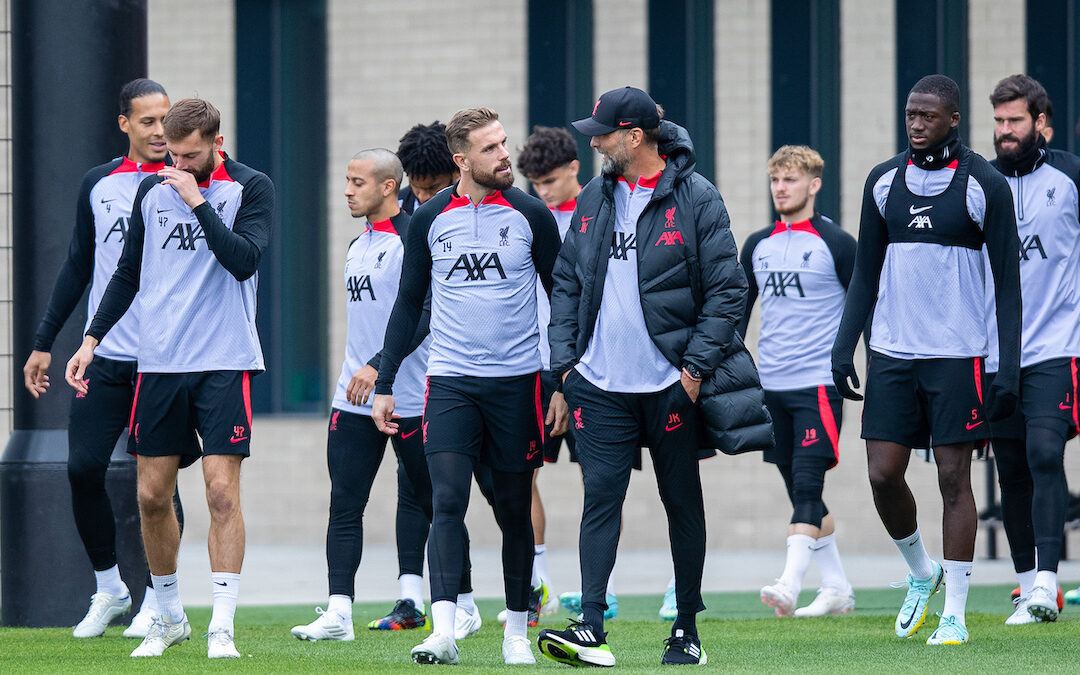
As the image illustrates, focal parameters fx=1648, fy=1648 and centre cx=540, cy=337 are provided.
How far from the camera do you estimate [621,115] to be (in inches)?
256

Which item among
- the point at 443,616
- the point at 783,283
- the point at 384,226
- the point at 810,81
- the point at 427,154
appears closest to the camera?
the point at 443,616

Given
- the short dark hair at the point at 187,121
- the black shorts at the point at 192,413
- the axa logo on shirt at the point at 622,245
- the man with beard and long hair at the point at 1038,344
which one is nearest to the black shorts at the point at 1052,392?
the man with beard and long hair at the point at 1038,344

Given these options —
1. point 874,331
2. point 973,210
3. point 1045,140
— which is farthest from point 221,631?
point 1045,140

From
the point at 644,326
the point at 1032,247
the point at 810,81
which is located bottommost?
the point at 644,326

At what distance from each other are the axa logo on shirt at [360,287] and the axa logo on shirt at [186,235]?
4.12 feet

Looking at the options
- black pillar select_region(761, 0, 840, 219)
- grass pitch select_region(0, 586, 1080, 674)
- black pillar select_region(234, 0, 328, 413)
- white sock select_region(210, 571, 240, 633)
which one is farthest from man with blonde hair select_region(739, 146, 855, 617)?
black pillar select_region(234, 0, 328, 413)

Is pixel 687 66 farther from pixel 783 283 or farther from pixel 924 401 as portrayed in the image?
pixel 924 401

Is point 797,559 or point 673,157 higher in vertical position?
point 673,157

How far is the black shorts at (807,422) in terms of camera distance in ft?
29.7

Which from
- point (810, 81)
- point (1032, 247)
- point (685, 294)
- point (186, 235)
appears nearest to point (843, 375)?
point (685, 294)

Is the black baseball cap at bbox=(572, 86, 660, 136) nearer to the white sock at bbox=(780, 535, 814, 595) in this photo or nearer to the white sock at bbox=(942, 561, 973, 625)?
the white sock at bbox=(942, 561, 973, 625)

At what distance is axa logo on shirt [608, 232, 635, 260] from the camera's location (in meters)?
6.48

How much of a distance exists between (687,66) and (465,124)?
313 inches

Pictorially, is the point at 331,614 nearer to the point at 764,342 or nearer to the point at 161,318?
the point at 161,318
